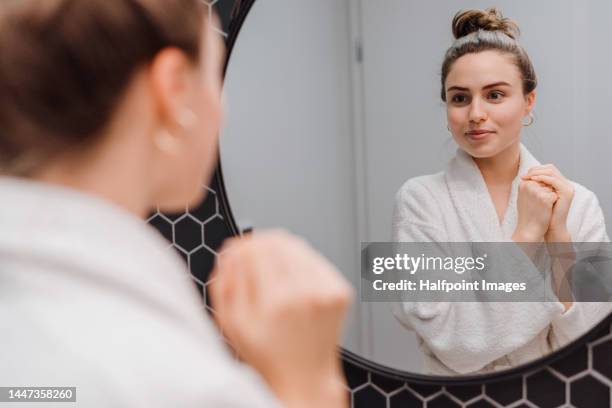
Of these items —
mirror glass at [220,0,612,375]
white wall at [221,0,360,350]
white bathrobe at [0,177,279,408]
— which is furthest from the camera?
white wall at [221,0,360,350]

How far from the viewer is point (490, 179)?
0.81 meters

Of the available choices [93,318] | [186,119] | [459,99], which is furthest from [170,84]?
[459,99]

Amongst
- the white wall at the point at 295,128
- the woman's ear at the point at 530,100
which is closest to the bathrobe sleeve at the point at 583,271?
the woman's ear at the point at 530,100

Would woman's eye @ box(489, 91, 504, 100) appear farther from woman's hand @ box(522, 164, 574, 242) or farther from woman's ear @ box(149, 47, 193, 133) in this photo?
woman's ear @ box(149, 47, 193, 133)

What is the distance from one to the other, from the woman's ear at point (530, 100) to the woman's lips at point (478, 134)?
48mm

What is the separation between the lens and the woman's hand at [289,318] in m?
0.36

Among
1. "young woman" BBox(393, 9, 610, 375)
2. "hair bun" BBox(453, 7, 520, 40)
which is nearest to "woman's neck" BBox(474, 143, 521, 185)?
"young woman" BBox(393, 9, 610, 375)


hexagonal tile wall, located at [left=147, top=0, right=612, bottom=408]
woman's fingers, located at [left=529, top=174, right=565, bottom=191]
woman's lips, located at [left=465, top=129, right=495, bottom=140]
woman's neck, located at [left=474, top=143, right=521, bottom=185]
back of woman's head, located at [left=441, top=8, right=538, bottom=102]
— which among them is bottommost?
hexagonal tile wall, located at [left=147, top=0, right=612, bottom=408]

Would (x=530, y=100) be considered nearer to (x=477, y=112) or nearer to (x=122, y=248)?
(x=477, y=112)

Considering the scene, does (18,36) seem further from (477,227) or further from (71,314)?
(477,227)

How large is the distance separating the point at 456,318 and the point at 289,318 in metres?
0.54

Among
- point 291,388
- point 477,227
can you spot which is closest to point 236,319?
point 291,388

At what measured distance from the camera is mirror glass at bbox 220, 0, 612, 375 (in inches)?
30.4

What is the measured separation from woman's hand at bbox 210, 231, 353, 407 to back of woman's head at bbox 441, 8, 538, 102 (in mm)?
504
